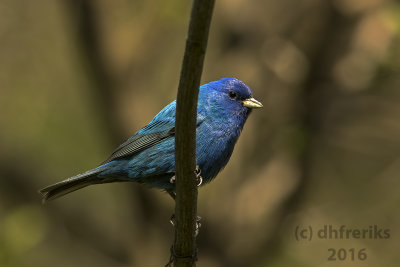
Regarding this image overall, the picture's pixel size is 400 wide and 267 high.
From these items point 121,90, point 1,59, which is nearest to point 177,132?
point 121,90

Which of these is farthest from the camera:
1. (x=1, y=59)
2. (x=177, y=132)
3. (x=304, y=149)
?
(x=1, y=59)

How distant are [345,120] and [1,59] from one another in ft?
16.6

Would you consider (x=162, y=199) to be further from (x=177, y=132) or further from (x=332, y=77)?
(x=177, y=132)

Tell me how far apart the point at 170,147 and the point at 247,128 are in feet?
11.1

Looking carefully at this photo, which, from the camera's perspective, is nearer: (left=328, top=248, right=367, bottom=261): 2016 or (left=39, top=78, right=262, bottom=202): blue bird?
(left=39, top=78, right=262, bottom=202): blue bird

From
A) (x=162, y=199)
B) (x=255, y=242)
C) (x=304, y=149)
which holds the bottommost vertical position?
(x=255, y=242)

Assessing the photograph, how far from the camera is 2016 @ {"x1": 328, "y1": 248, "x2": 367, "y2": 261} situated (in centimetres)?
719

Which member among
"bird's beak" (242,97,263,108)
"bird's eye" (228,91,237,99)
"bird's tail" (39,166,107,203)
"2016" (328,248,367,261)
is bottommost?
"2016" (328,248,367,261)

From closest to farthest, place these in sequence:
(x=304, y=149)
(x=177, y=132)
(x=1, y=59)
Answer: (x=177, y=132) → (x=304, y=149) → (x=1, y=59)

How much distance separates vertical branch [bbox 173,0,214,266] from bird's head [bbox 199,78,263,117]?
1.51 m

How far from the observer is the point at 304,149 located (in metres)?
7.54

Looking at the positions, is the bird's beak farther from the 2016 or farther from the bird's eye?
the 2016

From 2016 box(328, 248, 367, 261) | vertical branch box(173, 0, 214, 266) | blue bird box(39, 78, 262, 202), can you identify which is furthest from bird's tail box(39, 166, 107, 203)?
2016 box(328, 248, 367, 261)

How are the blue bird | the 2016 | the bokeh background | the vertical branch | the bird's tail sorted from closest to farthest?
1. the vertical branch
2. the blue bird
3. the bird's tail
4. the 2016
5. the bokeh background
